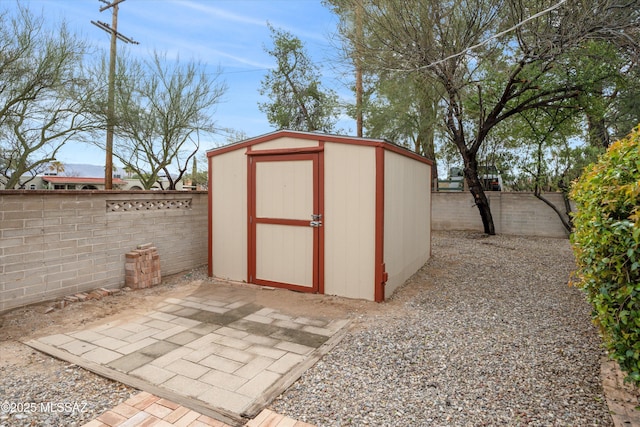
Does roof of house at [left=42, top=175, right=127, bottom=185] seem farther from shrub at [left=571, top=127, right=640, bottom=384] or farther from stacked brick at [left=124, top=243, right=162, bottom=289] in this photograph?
shrub at [left=571, top=127, right=640, bottom=384]

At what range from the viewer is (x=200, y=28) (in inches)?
394

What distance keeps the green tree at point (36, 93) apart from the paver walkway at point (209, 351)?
5.49 metres

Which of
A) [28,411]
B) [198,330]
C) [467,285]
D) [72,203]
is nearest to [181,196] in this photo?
[72,203]

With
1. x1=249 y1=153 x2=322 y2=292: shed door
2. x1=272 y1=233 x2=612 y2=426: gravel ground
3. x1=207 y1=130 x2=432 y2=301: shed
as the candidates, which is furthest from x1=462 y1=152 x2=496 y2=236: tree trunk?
x1=249 y1=153 x2=322 y2=292: shed door

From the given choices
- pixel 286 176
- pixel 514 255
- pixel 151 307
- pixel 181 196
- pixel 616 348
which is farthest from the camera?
pixel 514 255

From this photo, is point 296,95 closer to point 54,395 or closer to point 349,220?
point 349,220

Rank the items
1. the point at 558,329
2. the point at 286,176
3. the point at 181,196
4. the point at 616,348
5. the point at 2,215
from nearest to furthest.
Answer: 1. the point at 616,348
2. the point at 558,329
3. the point at 2,215
4. the point at 286,176
5. the point at 181,196

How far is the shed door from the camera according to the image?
4.49 metres

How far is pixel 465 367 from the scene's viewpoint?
2570 mm

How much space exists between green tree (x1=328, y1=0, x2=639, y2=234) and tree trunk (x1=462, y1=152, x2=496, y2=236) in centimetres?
82

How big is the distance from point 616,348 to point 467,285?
3.21 meters

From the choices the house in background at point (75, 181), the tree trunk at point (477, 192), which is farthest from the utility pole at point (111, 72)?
the tree trunk at point (477, 192)

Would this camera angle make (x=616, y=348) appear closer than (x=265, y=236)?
Yes

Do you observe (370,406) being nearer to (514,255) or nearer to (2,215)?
(2,215)
